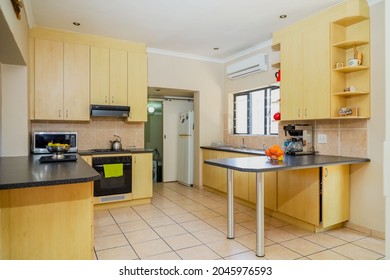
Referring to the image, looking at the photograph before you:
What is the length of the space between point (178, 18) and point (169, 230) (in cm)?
258

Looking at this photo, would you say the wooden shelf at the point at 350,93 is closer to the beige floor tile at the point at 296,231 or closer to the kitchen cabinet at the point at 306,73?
the kitchen cabinet at the point at 306,73

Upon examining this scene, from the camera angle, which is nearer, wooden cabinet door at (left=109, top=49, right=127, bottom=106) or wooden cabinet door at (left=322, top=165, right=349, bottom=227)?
wooden cabinet door at (left=322, top=165, right=349, bottom=227)

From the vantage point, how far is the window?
436 cm

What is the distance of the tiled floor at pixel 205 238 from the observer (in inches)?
96.4

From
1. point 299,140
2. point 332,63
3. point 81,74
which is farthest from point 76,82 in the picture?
point 332,63

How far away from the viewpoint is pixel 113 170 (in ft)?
12.6

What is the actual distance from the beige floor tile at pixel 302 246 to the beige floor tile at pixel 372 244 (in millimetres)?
441

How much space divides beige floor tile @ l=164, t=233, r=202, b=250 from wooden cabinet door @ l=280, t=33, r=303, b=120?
1924 millimetres

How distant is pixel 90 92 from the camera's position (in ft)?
13.0

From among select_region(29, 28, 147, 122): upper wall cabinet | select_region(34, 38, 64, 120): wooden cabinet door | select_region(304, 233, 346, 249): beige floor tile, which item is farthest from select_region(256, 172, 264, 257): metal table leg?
select_region(34, 38, 64, 120): wooden cabinet door

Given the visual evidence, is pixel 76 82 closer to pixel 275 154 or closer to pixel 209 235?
pixel 209 235

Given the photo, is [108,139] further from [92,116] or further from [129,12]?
[129,12]

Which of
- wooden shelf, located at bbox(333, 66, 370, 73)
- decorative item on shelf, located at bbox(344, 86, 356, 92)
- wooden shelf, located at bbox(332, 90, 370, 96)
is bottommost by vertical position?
wooden shelf, located at bbox(332, 90, 370, 96)

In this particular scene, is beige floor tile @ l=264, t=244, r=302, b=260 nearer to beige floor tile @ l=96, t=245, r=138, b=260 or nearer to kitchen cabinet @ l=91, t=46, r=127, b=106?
beige floor tile @ l=96, t=245, r=138, b=260
